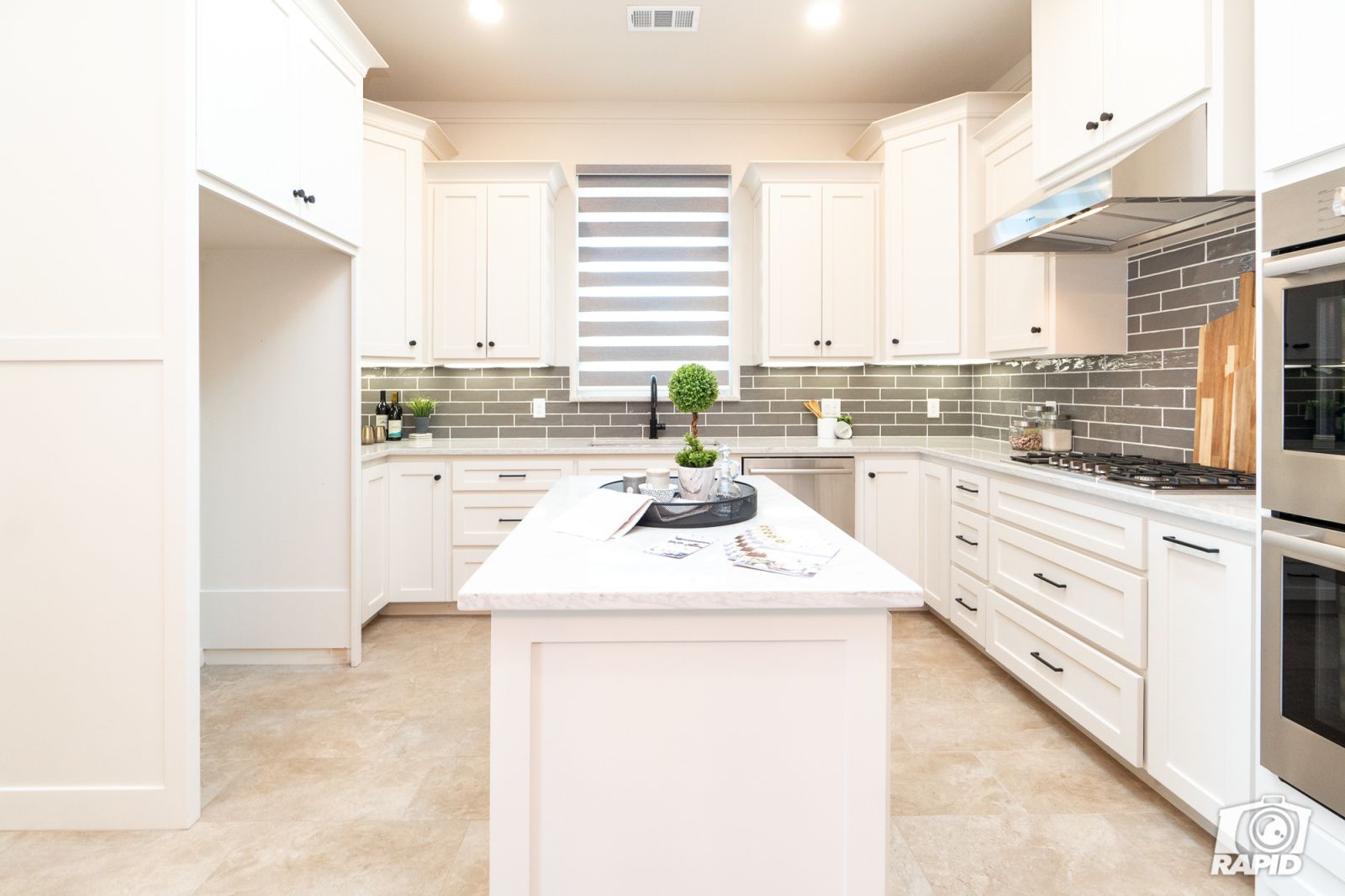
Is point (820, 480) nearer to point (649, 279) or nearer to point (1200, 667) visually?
point (649, 279)

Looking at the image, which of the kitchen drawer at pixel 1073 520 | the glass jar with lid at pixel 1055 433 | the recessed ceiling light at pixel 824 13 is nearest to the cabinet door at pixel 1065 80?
the recessed ceiling light at pixel 824 13

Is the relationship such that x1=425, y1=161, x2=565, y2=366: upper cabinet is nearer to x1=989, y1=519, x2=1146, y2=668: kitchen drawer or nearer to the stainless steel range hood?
the stainless steel range hood

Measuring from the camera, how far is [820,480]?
3.72 meters

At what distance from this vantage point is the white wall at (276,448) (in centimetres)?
301

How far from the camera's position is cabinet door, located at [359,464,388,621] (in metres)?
3.41

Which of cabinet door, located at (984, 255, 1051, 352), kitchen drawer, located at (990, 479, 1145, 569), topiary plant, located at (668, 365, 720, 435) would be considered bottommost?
kitchen drawer, located at (990, 479, 1145, 569)

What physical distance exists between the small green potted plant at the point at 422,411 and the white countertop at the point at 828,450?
119 millimetres

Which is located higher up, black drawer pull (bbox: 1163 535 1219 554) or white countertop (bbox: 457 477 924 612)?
white countertop (bbox: 457 477 924 612)

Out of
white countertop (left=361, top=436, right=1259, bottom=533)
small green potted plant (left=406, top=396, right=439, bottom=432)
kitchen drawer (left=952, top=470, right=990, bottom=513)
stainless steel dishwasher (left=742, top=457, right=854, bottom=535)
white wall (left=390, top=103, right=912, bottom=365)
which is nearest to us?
white countertop (left=361, top=436, right=1259, bottom=533)

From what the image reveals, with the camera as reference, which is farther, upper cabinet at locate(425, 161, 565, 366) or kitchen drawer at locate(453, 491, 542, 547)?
upper cabinet at locate(425, 161, 565, 366)

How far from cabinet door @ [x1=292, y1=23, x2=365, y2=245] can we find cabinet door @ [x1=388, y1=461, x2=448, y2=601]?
1266 mm

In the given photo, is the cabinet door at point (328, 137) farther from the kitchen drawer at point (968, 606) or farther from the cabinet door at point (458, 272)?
the kitchen drawer at point (968, 606)

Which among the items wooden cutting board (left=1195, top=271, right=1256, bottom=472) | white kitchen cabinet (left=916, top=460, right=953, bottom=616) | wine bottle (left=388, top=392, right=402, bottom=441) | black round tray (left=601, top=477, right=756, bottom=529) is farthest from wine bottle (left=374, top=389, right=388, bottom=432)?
wooden cutting board (left=1195, top=271, right=1256, bottom=472)

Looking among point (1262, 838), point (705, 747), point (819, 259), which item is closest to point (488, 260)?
point (819, 259)
